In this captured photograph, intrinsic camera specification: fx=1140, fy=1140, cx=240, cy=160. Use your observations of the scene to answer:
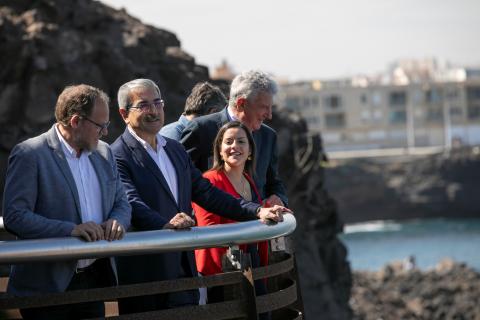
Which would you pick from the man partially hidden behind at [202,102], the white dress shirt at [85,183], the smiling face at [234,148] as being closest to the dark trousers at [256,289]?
the smiling face at [234,148]

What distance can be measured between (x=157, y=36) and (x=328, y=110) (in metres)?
131

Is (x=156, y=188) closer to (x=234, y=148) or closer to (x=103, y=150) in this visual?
(x=103, y=150)

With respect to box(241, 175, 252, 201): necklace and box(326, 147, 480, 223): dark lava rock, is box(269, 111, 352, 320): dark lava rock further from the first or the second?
box(326, 147, 480, 223): dark lava rock

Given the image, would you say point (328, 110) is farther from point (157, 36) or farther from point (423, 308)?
point (157, 36)

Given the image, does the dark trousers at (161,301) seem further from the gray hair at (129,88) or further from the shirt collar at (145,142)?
the gray hair at (129,88)

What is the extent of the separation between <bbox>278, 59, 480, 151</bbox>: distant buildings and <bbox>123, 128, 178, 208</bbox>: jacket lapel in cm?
14454

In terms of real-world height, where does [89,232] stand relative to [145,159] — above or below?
below

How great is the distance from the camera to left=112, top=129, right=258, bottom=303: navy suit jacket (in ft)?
17.5

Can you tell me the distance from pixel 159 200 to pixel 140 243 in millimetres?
1059

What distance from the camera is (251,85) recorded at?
6.78 meters

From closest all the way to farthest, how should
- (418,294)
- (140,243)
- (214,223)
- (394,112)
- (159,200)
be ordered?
(140,243)
(159,200)
(214,223)
(418,294)
(394,112)

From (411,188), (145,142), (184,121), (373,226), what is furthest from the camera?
(411,188)

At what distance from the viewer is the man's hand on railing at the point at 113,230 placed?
455 centimetres

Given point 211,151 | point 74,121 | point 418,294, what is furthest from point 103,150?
point 418,294
